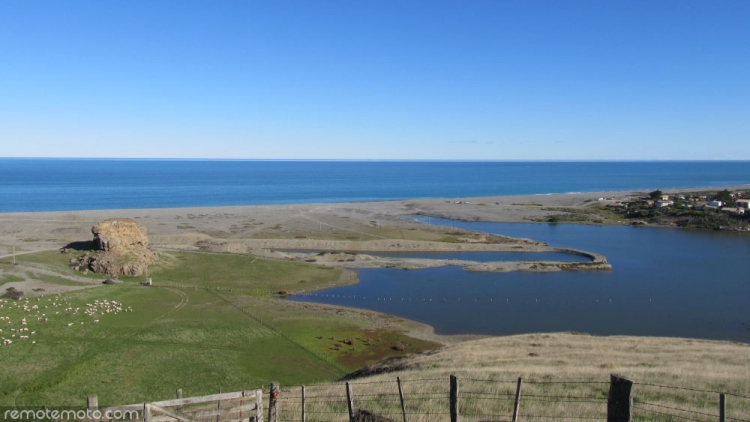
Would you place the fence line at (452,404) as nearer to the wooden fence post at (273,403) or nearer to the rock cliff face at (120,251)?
the wooden fence post at (273,403)

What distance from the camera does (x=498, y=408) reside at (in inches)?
673

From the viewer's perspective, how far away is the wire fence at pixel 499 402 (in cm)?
1568

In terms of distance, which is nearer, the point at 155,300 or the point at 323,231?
the point at 155,300

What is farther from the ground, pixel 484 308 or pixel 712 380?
pixel 712 380

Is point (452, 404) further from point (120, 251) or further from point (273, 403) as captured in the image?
point (120, 251)

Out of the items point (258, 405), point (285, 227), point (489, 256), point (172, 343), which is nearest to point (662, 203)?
point (489, 256)

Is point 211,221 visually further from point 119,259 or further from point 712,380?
point 712,380

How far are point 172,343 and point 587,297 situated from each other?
122ft

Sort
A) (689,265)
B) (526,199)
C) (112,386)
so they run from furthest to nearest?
1. (526,199)
2. (689,265)
3. (112,386)

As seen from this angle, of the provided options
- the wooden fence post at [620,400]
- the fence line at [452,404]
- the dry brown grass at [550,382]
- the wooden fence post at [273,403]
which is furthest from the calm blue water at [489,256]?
the wooden fence post at [620,400]

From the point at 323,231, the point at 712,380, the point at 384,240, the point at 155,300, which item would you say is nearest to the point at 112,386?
the point at 155,300

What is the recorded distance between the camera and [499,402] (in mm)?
17828

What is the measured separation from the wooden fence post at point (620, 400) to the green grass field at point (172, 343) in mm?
19548

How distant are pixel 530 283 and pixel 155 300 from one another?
36.3m
